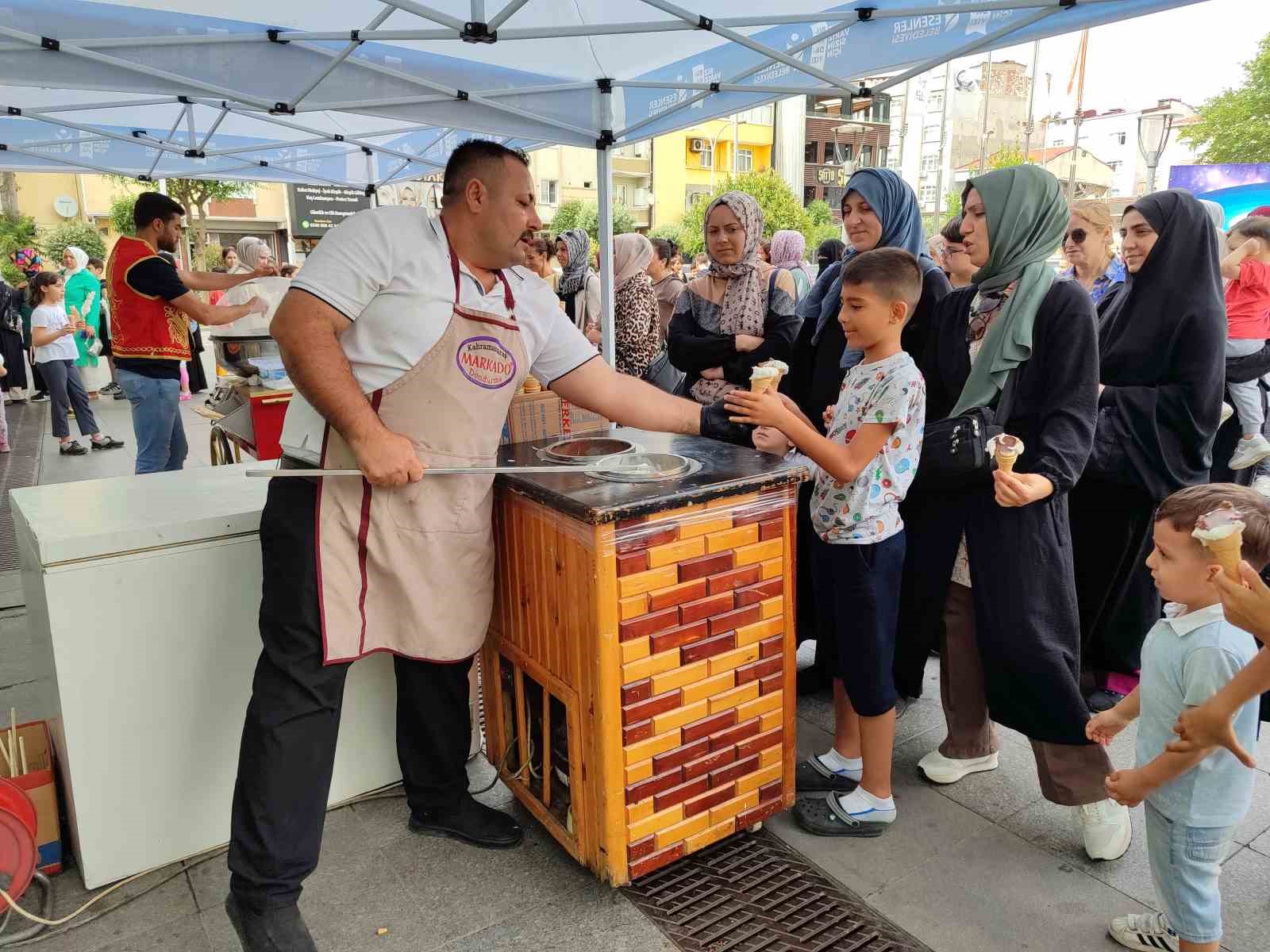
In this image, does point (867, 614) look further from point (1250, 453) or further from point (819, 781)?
point (1250, 453)

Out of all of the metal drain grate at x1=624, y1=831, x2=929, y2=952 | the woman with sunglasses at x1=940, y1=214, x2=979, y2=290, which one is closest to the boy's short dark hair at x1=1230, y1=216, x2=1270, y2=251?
the woman with sunglasses at x1=940, y1=214, x2=979, y2=290

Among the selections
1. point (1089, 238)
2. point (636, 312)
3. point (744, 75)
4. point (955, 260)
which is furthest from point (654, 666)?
point (744, 75)

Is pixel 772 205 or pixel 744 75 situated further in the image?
pixel 772 205

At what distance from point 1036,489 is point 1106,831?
960mm

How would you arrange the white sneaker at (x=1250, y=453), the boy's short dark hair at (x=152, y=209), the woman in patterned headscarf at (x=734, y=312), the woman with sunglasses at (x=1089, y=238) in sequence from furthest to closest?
the white sneaker at (x=1250, y=453) → the boy's short dark hair at (x=152, y=209) → the woman with sunglasses at (x=1089, y=238) → the woman in patterned headscarf at (x=734, y=312)

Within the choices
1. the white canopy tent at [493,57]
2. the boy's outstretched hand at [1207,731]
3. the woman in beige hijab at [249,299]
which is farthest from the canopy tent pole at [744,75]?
the boy's outstretched hand at [1207,731]

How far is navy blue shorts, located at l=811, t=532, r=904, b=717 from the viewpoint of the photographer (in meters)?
2.21

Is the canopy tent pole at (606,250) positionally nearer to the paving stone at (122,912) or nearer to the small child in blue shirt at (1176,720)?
the paving stone at (122,912)

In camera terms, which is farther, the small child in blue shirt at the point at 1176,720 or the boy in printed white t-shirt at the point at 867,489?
the boy in printed white t-shirt at the point at 867,489

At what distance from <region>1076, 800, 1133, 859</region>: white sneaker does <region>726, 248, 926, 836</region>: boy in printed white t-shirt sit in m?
0.50

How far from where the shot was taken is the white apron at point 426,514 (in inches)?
75.2

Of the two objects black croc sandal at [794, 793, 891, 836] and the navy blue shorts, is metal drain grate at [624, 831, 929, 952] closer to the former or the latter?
black croc sandal at [794, 793, 891, 836]

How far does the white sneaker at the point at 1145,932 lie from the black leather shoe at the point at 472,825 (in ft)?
4.93

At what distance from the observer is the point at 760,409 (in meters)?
2.09
